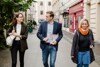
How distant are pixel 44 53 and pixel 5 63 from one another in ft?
11.4

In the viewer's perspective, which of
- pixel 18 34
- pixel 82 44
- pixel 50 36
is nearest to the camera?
pixel 82 44

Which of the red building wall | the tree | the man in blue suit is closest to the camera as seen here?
the man in blue suit

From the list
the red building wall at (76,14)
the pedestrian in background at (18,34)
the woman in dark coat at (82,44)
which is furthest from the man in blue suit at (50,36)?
the red building wall at (76,14)

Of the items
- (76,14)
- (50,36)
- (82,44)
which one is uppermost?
(50,36)

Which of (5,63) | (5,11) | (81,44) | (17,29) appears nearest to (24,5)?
(5,11)

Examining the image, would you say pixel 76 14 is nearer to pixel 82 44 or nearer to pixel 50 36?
pixel 50 36

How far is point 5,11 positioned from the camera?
13.0m

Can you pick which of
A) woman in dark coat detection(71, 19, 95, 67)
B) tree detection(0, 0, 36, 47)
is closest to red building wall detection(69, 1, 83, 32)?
tree detection(0, 0, 36, 47)

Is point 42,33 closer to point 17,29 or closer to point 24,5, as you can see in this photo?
point 17,29

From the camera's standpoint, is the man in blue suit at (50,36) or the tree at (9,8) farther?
the tree at (9,8)

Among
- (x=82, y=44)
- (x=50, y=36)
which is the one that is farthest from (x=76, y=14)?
(x=82, y=44)

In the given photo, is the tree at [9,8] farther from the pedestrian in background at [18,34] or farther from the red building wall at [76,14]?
the red building wall at [76,14]

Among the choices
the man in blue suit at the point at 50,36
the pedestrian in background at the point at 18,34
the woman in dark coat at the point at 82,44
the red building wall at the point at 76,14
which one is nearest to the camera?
the woman in dark coat at the point at 82,44

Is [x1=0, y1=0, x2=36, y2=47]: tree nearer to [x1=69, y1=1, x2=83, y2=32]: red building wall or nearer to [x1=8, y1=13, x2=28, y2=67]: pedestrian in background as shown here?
[x1=8, y1=13, x2=28, y2=67]: pedestrian in background
